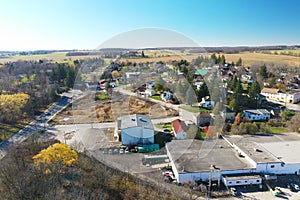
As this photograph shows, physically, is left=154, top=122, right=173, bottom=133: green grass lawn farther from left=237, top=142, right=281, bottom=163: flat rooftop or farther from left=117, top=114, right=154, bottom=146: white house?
left=237, top=142, right=281, bottom=163: flat rooftop

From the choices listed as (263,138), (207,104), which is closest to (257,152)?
(263,138)

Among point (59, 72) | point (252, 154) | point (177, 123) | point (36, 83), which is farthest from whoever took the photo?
point (59, 72)

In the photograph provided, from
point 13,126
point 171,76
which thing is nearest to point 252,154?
point 171,76

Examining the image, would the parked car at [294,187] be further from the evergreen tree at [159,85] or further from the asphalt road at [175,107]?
the evergreen tree at [159,85]

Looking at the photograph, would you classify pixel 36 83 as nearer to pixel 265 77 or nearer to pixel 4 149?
pixel 4 149

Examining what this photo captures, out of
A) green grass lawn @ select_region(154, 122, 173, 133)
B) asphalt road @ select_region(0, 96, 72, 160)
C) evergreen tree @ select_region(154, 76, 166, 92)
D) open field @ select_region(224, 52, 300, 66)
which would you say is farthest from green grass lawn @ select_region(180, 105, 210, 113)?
open field @ select_region(224, 52, 300, 66)
